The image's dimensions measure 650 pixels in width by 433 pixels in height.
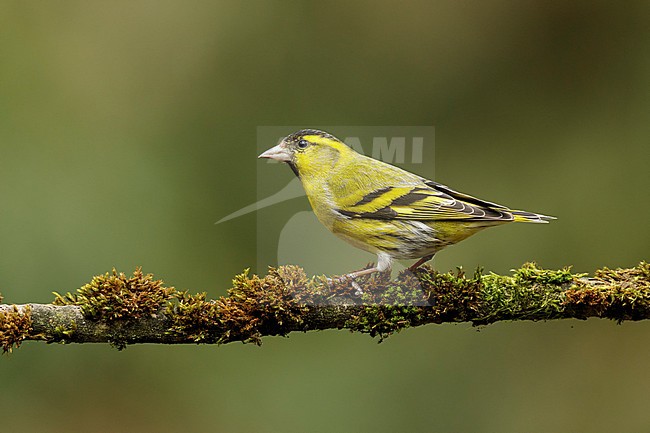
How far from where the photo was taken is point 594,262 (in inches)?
269

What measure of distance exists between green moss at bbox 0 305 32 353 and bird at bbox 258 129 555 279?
49.4 inches

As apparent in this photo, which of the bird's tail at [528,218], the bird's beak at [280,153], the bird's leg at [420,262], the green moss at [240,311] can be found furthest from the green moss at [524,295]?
the bird's beak at [280,153]

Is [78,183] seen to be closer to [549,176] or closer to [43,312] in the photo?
[43,312]

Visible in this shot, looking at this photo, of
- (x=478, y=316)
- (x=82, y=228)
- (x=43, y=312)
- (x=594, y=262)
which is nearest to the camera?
(x=43, y=312)

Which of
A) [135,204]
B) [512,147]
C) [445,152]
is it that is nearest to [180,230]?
[135,204]

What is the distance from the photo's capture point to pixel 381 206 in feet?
12.7

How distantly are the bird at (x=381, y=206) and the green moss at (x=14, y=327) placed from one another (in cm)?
125

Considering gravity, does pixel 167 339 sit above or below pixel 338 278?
below

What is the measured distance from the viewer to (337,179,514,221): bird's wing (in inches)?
148

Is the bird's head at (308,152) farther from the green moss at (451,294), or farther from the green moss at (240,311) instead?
the green moss at (451,294)

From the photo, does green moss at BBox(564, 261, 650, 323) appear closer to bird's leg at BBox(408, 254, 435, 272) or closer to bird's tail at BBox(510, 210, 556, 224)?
bird's tail at BBox(510, 210, 556, 224)

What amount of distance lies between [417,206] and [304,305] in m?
0.74

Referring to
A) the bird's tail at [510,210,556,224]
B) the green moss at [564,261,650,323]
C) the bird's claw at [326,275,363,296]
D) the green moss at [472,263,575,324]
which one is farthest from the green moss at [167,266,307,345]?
the green moss at [564,261,650,323]

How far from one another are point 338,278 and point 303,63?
3.85 meters
